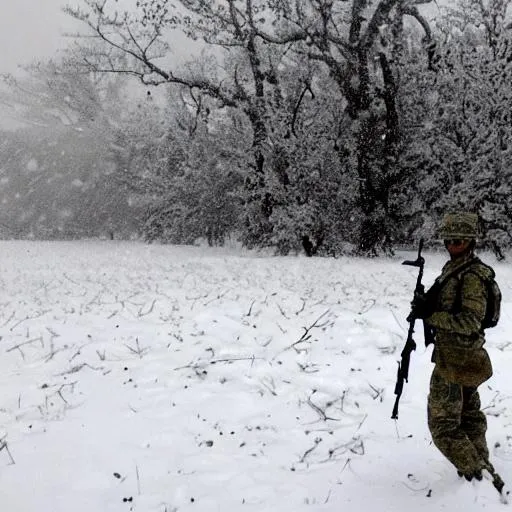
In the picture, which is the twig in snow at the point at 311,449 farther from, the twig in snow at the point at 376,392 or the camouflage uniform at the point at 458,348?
the camouflage uniform at the point at 458,348

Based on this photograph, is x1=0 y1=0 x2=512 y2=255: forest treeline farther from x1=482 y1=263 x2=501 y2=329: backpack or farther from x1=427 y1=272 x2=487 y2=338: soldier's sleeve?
x1=427 y1=272 x2=487 y2=338: soldier's sleeve

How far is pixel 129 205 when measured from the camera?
34875mm

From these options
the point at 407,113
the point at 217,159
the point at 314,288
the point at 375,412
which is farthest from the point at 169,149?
the point at 375,412

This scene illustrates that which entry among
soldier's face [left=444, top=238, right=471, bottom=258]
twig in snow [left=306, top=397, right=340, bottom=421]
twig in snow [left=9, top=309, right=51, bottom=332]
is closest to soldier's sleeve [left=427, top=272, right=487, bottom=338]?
soldier's face [left=444, top=238, right=471, bottom=258]

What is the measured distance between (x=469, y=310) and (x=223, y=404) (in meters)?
3.21

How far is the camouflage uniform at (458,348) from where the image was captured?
396cm

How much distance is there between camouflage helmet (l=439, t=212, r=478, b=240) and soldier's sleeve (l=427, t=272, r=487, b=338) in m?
0.30

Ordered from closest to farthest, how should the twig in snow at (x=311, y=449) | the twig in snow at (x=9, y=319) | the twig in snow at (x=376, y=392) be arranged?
the twig in snow at (x=311, y=449)
the twig in snow at (x=376, y=392)
the twig in snow at (x=9, y=319)

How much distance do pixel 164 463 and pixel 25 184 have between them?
132 feet

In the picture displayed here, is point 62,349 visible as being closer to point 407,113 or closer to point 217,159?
point 407,113

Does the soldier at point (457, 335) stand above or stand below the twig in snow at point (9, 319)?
above

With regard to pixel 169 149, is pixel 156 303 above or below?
below

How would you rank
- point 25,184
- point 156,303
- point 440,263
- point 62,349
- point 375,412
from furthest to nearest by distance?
point 25,184 → point 440,263 → point 156,303 → point 62,349 → point 375,412

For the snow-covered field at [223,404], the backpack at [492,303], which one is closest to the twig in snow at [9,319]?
the snow-covered field at [223,404]
